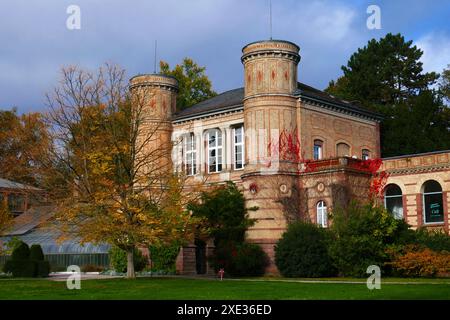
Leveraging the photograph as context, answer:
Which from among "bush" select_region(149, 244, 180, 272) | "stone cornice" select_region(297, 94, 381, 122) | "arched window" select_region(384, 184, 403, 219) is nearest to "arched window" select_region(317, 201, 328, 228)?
"arched window" select_region(384, 184, 403, 219)

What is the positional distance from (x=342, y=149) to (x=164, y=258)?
14140mm

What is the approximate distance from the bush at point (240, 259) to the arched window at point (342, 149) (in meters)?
9.90

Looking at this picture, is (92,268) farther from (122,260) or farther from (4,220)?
(4,220)

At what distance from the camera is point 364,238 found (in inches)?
1222

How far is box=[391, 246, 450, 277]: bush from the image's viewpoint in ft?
97.1

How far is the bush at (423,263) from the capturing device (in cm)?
2959

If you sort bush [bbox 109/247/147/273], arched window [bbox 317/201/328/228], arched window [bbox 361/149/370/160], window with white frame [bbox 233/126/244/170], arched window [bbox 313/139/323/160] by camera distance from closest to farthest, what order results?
arched window [bbox 317/201/328/228], bush [bbox 109/247/147/273], arched window [bbox 313/139/323/160], window with white frame [bbox 233/126/244/170], arched window [bbox 361/149/370/160]

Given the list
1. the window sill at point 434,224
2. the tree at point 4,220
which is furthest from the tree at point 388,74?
the tree at point 4,220

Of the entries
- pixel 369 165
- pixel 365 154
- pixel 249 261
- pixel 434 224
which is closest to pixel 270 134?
pixel 369 165

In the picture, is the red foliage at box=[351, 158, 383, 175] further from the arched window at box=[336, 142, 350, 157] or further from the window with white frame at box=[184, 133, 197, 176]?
the window with white frame at box=[184, 133, 197, 176]

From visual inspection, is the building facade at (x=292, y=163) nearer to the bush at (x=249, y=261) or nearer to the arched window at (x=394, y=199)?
the arched window at (x=394, y=199)

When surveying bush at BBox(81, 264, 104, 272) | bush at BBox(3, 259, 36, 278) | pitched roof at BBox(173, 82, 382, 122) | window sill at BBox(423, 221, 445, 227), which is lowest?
bush at BBox(81, 264, 104, 272)

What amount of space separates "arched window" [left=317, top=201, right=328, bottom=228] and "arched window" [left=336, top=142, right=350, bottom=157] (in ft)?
21.1
